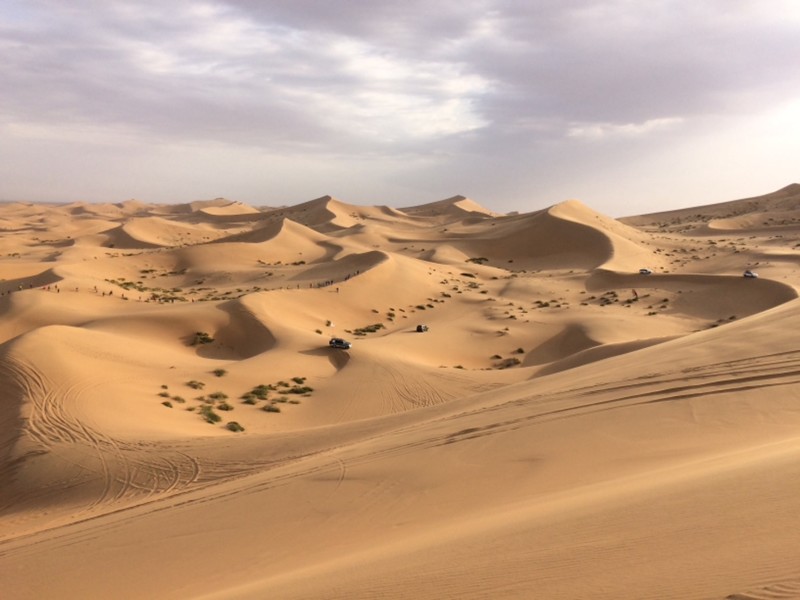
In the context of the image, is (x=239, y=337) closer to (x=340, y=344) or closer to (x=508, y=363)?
(x=340, y=344)

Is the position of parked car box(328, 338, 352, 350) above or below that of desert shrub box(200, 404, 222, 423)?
above

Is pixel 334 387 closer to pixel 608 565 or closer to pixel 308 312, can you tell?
pixel 308 312

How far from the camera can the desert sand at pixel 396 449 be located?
4.79 m

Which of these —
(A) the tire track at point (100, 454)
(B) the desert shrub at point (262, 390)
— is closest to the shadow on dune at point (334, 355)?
(B) the desert shrub at point (262, 390)

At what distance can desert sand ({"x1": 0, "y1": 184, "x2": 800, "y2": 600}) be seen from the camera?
479cm

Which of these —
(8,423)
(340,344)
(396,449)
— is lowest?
(8,423)

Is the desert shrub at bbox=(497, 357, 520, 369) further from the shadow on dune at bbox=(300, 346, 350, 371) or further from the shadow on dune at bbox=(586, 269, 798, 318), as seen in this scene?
the shadow on dune at bbox=(586, 269, 798, 318)

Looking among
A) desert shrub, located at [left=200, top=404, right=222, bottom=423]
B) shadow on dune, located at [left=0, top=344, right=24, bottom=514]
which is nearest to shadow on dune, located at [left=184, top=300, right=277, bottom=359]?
desert shrub, located at [left=200, top=404, right=222, bottom=423]

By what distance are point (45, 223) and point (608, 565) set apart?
118637 mm

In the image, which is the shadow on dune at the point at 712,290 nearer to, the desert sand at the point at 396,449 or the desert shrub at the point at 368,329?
the desert sand at the point at 396,449

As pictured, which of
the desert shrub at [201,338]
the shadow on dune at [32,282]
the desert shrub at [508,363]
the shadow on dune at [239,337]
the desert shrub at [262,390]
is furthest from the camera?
the shadow on dune at [32,282]

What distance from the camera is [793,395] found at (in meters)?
8.66

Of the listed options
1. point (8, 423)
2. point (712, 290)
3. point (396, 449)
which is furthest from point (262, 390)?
point (712, 290)

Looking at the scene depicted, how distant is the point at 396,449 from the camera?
9.78 metres
